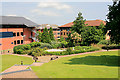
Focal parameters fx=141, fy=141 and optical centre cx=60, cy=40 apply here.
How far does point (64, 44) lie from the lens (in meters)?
48.0

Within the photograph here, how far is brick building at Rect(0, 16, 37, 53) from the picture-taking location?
139 feet

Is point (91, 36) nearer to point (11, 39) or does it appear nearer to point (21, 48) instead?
point (21, 48)

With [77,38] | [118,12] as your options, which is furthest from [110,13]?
[77,38]

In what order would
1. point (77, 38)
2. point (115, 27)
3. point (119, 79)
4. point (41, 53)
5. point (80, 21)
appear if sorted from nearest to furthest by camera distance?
point (119, 79), point (115, 27), point (41, 53), point (77, 38), point (80, 21)

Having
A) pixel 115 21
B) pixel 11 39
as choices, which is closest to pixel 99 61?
pixel 115 21

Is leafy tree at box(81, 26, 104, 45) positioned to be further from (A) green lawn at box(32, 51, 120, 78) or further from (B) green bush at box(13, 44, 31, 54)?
(A) green lawn at box(32, 51, 120, 78)

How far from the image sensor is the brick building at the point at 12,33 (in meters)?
42.4

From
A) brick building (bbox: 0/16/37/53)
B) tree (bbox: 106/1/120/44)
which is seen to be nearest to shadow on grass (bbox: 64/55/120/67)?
tree (bbox: 106/1/120/44)

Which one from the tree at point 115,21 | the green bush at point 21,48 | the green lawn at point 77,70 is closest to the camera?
the green lawn at point 77,70

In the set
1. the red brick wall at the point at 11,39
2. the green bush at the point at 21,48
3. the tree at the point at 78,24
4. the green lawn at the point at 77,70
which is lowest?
the green lawn at the point at 77,70

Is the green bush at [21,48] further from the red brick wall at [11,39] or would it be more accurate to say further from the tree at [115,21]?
the tree at [115,21]

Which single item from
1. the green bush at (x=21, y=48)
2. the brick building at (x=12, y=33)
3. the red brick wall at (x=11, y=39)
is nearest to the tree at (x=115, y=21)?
the green bush at (x=21, y=48)

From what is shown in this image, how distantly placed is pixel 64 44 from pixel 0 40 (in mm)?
20117

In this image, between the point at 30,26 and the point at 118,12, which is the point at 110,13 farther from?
the point at 30,26
